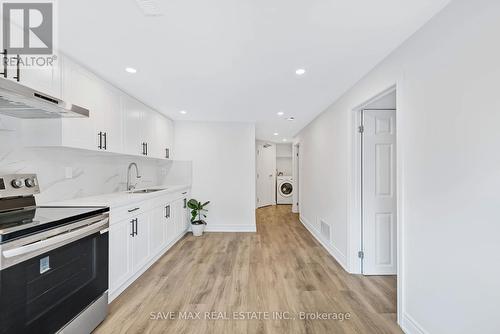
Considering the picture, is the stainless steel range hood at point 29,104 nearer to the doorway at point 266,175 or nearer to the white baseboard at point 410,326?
the white baseboard at point 410,326

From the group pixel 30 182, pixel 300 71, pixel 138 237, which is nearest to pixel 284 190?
pixel 138 237

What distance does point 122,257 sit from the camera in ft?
7.93

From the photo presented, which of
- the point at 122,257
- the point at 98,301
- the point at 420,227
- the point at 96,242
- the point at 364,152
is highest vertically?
the point at 364,152

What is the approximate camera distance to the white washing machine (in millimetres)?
8734

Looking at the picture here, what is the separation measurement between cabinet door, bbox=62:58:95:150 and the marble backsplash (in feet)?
0.95

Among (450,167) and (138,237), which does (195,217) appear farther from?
(450,167)

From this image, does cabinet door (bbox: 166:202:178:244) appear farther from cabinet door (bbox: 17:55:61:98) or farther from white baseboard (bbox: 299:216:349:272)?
white baseboard (bbox: 299:216:349:272)

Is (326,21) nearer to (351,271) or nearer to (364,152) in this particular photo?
(364,152)

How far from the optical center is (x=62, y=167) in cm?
241

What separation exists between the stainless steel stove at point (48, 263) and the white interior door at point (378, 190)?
2.80 metres

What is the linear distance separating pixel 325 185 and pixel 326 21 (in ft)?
9.03

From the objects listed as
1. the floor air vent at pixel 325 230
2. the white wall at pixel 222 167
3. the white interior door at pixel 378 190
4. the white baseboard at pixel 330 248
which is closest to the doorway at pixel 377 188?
the white interior door at pixel 378 190

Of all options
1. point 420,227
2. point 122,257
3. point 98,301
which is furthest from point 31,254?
point 420,227

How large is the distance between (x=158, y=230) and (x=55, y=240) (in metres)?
1.90
